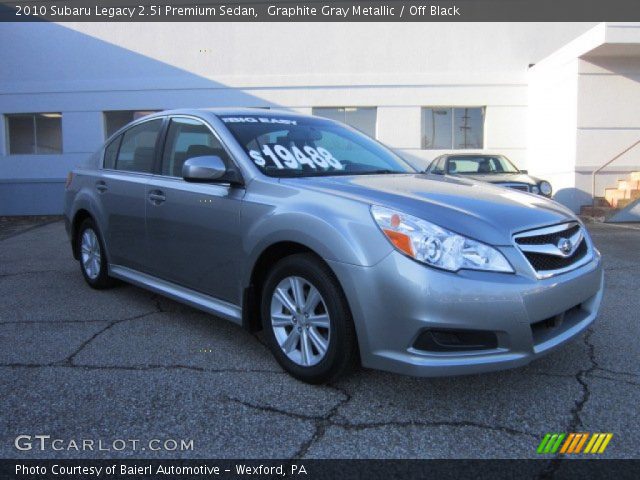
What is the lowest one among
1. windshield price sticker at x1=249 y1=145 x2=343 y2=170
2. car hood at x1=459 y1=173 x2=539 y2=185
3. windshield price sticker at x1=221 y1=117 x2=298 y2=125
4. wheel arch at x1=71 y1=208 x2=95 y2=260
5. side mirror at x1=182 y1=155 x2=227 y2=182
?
wheel arch at x1=71 y1=208 x2=95 y2=260

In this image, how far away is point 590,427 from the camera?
2.69m

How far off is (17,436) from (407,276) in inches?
80.2

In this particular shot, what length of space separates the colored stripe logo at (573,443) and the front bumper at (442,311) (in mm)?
372

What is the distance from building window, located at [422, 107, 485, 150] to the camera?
14609mm

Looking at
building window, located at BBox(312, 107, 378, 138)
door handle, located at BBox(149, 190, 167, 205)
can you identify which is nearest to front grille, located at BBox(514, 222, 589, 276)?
door handle, located at BBox(149, 190, 167, 205)

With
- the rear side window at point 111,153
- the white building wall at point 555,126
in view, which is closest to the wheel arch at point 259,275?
the rear side window at point 111,153

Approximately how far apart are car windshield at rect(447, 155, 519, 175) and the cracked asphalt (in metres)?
6.44

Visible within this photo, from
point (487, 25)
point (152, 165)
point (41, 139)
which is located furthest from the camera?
point (41, 139)

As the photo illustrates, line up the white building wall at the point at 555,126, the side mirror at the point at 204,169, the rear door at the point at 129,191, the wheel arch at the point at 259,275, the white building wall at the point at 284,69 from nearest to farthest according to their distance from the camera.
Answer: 1. the wheel arch at the point at 259,275
2. the side mirror at the point at 204,169
3. the rear door at the point at 129,191
4. the white building wall at the point at 555,126
5. the white building wall at the point at 284,69

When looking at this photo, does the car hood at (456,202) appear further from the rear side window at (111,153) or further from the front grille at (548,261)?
the rear side window at (111,153)

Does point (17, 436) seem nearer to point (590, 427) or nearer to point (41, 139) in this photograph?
point (590, 427)

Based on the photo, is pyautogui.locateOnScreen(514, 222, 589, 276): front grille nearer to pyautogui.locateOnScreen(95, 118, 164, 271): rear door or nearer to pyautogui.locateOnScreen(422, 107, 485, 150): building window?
pyautogui.locateOnScreen(95, 118, 164, 271): rear door

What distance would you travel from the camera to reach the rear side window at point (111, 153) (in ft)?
16.8
